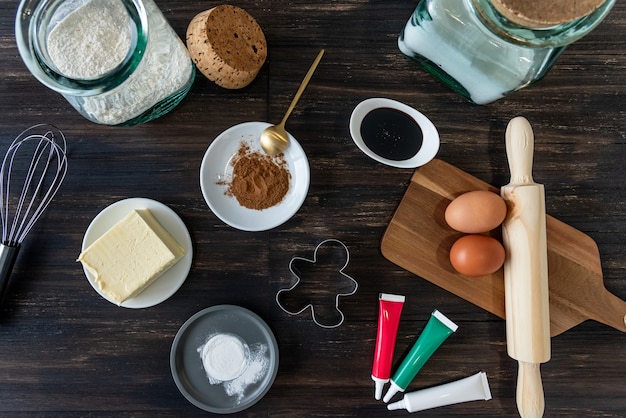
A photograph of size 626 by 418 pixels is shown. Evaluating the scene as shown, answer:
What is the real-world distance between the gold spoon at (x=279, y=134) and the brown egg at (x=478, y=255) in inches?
17.6

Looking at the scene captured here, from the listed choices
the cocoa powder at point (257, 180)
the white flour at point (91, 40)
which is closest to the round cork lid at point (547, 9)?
the cocoa powder at point (257, 180)

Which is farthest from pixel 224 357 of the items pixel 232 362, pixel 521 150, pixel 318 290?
pixel 521 150

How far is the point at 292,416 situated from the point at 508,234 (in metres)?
0.63

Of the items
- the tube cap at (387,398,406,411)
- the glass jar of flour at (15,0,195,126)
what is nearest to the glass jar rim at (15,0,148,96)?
the glass jar of flour at (15,0,195,126)

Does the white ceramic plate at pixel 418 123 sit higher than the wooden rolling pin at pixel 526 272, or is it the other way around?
the white ceramic plate at pixel 418 123

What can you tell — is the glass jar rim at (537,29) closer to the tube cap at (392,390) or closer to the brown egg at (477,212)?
the brown egg at (477,212)

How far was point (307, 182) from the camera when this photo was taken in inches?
42.4

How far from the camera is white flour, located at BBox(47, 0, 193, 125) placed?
2.90 ft

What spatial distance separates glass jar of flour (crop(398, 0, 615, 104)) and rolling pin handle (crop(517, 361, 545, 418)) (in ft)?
1.98

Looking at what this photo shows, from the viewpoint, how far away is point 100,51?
89 cm

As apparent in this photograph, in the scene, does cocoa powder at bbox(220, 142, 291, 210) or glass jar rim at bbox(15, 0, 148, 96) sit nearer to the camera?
glass jar rim at bbox(15, 0, 148, 96)

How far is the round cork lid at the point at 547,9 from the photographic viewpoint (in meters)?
0.82

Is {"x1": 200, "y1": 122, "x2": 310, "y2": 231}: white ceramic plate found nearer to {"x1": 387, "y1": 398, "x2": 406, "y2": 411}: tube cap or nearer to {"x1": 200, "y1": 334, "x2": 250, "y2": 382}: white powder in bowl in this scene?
{"x1": 200, "y1": 334, "x2": 250, "y2": 382}: white powder in bowl

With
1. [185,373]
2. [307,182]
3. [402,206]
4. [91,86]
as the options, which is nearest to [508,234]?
[402,206]
